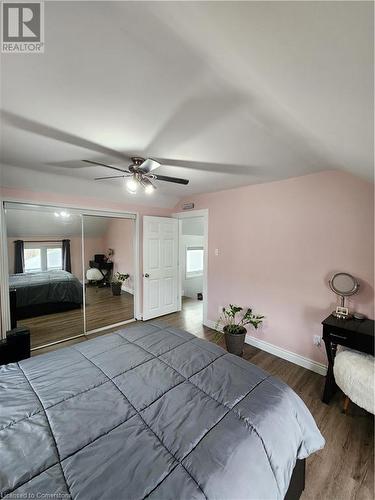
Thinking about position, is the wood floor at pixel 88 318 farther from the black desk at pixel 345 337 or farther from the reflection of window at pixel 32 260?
the black desk at pixel 345 337

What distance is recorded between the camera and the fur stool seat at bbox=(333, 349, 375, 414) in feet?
5.16

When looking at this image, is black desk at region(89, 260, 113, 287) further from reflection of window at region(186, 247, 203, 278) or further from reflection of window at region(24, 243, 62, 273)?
reflection of window at region(186, 247, 203, 278)

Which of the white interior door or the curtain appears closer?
the curtain

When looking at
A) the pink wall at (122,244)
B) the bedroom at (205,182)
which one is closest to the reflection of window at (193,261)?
the pink wall at (122,244)

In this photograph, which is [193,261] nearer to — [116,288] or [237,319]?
[116,288]

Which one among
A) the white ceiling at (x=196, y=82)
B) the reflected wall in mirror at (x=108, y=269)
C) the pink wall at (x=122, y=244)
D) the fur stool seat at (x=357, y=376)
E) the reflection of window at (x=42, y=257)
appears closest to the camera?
the white ceiling at (x=196, y=82)

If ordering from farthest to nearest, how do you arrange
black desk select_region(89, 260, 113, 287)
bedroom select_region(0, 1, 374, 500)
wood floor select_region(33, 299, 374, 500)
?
black desk select_region(89, 260, 113, 287)
wood floor select_region(33, 299, 374, 500)
bedroom select_region(0, 1, 374, 500)

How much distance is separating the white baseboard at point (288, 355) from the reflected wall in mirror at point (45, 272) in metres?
2.77

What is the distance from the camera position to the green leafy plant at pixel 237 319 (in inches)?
111

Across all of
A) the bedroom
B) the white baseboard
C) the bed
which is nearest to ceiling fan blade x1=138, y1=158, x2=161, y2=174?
the bedroom

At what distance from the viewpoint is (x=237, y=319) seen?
10.8 ft

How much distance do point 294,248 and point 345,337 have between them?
3.65 feet

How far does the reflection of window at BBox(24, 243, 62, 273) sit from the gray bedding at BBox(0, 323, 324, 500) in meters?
1.94
